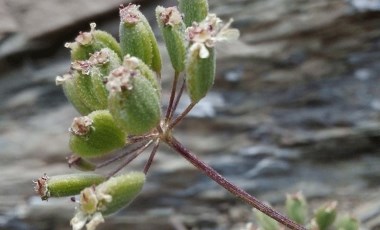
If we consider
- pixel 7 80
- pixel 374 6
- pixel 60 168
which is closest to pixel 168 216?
pixel 60 168

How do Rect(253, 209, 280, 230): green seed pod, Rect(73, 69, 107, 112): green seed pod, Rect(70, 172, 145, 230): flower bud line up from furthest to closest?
Rect(253, 209, 280, 230): green seed pod → Rect(73, 69, 107, 112): green seed pod → Rect(70, 172, 145, 230): flower bud

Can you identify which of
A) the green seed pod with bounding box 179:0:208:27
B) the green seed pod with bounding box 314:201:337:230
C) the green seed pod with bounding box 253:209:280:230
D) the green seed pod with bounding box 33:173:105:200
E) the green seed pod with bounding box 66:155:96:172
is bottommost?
the green seed pod with bounding box 33:173:105:200

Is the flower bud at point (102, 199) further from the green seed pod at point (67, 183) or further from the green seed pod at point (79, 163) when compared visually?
the green seed pod at point (79, 163)

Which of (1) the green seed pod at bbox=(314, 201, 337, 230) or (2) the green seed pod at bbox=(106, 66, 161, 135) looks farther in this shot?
(1) the green seed pod at bbox=(314, 201, 337, 230)

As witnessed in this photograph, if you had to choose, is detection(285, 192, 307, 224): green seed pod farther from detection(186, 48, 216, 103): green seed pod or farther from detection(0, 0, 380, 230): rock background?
detection(186, 48, 216, 103): green seed pod

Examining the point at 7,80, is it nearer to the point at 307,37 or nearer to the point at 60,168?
the point at 60,168

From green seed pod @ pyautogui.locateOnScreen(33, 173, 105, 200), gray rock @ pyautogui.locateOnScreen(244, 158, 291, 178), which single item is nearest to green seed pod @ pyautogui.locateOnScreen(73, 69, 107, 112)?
green seed pod @ pyautogui.locateOnScreen(33, 173, 105, 200)

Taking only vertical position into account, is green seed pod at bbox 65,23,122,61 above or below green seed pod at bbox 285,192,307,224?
below

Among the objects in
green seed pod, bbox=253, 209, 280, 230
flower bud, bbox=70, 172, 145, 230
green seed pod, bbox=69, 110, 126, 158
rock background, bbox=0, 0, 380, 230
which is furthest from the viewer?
rock background, bbox=0, 0, 380, 230
